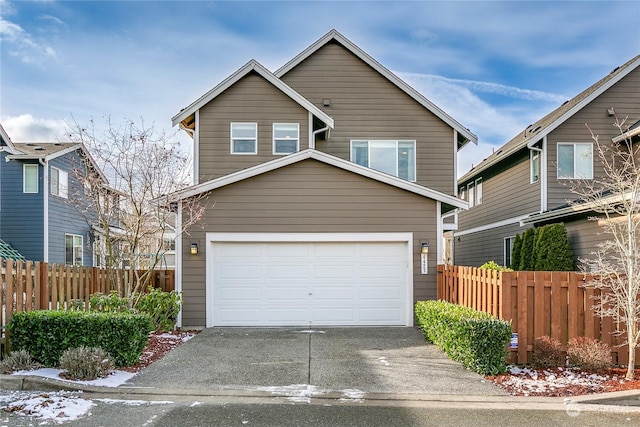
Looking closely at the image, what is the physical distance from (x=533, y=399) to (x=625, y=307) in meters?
2.46

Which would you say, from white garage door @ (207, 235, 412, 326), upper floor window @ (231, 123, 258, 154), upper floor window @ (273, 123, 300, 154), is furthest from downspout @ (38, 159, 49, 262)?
white garage door @ (207, 235, 412, 326)

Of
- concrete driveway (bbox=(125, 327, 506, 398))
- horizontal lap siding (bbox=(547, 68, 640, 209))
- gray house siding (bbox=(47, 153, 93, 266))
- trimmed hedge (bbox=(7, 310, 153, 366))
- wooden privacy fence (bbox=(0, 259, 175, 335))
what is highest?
horizontal lap siding (bbox=(547, 68, 640, 209))

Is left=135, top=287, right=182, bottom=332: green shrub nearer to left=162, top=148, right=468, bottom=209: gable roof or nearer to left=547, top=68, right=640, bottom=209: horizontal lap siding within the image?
left=162, top=148, right=468, bottom=209: gable roof

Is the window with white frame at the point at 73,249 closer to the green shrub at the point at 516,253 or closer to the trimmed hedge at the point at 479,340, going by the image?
the green shrub at the point at 516,253

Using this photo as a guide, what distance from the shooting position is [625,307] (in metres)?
7.49

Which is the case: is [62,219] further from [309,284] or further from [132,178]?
[309,284]

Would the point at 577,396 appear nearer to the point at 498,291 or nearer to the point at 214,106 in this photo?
the point at 498,291

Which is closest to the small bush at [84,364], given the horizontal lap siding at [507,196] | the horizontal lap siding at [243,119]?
the horizontal lap siding at [243,119]

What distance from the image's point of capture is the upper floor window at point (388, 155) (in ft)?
53.8

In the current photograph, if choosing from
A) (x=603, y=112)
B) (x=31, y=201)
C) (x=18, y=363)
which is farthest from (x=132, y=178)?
(x=603, y=112)

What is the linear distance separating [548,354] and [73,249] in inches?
838

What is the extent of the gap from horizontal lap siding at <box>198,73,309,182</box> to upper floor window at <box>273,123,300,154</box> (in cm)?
12

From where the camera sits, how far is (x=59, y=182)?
2150 cm

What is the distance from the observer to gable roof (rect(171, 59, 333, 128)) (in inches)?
573
